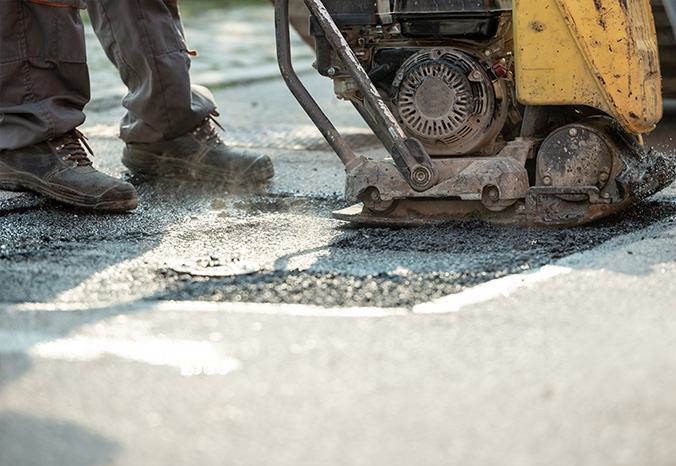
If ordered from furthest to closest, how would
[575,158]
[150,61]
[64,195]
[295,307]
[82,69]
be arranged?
[150,61], [82,69], [64,195], [575,158], [295,307]

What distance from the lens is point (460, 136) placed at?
3234 millimetres

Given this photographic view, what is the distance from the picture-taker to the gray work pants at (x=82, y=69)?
3.54 m

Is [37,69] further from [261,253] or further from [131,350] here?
[131,350]

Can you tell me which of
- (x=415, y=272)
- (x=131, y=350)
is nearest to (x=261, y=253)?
(x=415, y=272)

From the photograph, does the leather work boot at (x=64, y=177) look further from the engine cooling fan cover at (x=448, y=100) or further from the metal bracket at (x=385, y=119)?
the engine cooling fan cover at (x=448, y=100)

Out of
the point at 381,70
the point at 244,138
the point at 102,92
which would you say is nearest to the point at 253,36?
the point at 102,92

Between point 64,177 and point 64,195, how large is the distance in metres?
0.07

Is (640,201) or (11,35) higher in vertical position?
(11,35)

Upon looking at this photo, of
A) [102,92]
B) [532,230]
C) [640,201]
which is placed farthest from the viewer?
[102,92]

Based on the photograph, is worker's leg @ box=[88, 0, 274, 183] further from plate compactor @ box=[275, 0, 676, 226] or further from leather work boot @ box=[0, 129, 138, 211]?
plate compactor @ box=[275, 0, 676, 226]

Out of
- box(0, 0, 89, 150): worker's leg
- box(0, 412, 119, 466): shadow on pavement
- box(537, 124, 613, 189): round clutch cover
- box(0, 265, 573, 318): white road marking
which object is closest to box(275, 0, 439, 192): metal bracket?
box(537, 124, 613, 189): round clutch cover

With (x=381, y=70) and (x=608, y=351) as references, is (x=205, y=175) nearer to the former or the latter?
(x=381, y=70)

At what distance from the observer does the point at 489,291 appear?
2.39 meters

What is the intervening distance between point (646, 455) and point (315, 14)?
2.09m
